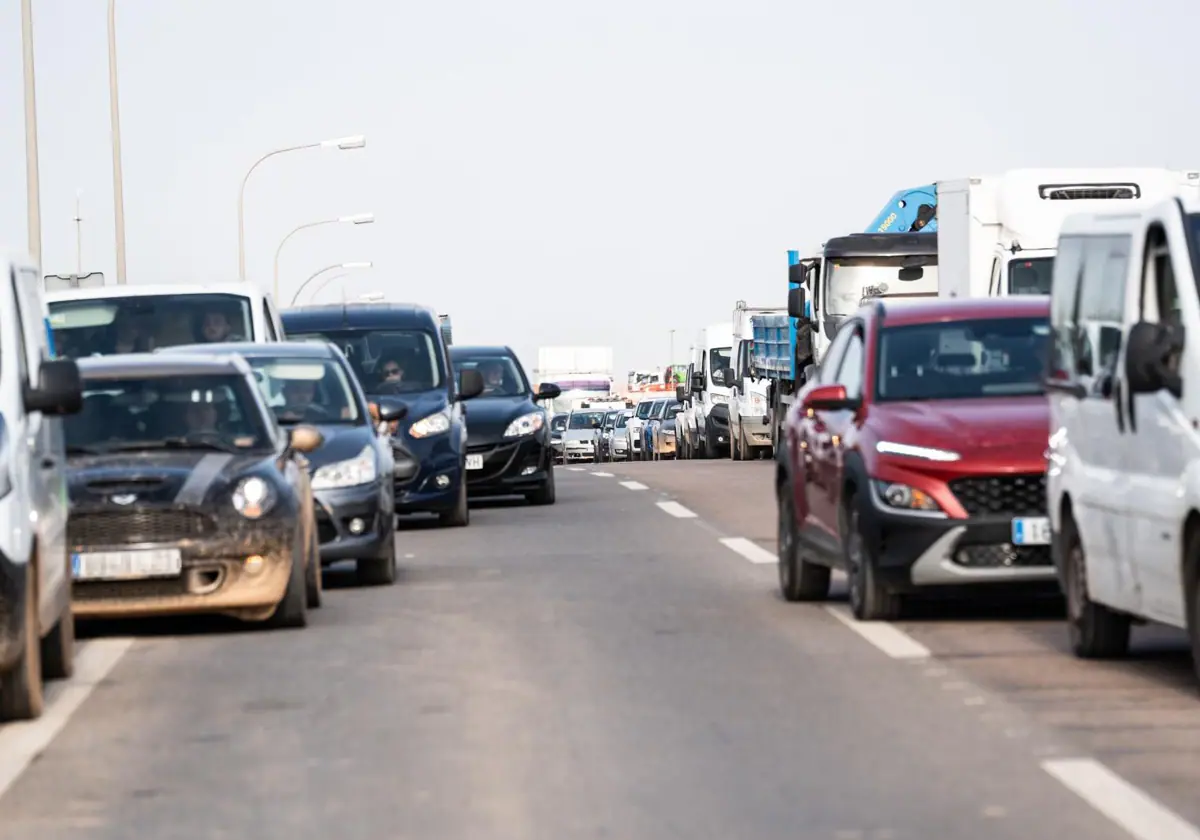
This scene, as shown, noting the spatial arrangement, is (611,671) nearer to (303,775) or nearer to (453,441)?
(303,775)

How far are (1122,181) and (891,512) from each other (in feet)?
51.5

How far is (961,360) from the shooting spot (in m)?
14.7

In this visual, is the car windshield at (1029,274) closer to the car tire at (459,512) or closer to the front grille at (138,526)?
the car tire at (459,512)

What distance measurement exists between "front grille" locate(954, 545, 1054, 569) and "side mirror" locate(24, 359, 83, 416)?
4.58 m

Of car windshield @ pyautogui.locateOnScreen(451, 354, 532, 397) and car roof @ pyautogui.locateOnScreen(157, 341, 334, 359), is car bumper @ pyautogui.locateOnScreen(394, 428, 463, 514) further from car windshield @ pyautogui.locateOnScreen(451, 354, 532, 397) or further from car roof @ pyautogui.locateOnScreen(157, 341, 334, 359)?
car windshield @ pyautogui.locateOnScreen(451, 354, 532, 397)

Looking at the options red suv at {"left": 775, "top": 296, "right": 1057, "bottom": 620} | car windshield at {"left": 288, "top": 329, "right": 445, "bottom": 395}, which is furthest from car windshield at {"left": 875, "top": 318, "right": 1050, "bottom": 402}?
car windshield at {"left": 288, "top": 329, "right": 445, "bottom": 395}

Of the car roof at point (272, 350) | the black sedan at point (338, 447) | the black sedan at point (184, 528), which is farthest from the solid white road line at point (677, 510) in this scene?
the black sedan at point (184, 528)

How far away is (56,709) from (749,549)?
10.0m

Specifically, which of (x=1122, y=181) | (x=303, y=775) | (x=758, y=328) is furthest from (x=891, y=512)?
(x=758, y=328)

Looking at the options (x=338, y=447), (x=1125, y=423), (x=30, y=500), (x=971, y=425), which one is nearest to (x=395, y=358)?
(x=338, y=447)

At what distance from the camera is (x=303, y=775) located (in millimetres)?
8992

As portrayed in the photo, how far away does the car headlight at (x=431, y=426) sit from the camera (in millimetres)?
24188

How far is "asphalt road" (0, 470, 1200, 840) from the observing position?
8070mm

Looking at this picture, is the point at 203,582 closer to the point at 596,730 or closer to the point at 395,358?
the point at 596,730
